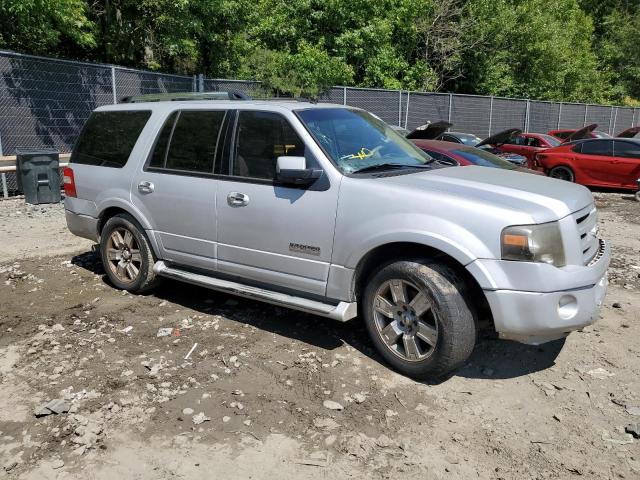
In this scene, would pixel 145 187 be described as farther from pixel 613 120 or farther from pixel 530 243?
pixel 613 120

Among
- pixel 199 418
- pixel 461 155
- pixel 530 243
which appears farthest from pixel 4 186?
pixel 530 243

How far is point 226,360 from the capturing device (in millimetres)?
4320

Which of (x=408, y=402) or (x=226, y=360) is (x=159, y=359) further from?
(x=408, y=402)

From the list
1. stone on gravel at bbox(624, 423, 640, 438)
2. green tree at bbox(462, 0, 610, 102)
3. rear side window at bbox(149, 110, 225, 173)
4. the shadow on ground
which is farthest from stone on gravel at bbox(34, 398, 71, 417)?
green tree at bbox(462, 0, 610, 102)

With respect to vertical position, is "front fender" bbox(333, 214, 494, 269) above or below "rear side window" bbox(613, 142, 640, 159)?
above

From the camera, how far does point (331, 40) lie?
21469mm

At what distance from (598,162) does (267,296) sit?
12.2 m

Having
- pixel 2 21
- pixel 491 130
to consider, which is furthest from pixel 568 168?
pixel 2 21

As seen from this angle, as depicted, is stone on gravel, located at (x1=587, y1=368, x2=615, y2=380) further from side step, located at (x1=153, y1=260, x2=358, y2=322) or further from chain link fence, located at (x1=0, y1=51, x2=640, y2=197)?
chain link fence, located at (x1=0, y1=51, x2=640, y2=197)

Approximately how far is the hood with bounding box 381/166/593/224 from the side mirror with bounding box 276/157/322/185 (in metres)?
0.54

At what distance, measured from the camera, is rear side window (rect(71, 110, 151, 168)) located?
5594mm

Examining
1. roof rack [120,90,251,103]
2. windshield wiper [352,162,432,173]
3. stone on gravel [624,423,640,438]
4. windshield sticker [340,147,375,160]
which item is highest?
roof rack [120,90,251,103]

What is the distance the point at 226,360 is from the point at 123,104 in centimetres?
310

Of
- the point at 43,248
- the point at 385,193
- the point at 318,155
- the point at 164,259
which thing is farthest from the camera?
the point at 43,248
